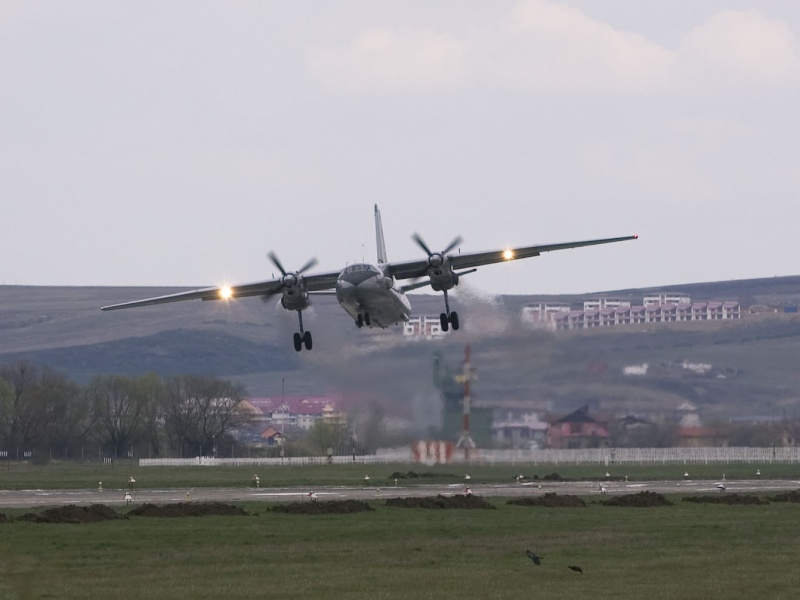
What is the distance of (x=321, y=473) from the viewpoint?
8944 centimetres

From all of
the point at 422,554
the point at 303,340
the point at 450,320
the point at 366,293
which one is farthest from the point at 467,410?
the point at 422,554

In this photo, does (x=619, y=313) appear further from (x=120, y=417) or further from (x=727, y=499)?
(x=727, y=499)

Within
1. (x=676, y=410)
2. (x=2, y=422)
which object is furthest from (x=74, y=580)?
(x=2, y=422)

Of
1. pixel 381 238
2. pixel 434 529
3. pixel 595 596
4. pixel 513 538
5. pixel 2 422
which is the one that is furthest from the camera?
pixel 2 422

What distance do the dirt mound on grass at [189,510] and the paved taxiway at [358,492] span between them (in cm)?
692

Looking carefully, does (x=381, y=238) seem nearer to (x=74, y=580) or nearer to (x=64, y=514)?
(x=64, y=514)

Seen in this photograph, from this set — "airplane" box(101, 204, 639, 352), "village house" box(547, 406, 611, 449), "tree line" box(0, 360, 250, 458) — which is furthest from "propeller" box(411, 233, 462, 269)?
"tree line" box(0, 360, 250, 458)

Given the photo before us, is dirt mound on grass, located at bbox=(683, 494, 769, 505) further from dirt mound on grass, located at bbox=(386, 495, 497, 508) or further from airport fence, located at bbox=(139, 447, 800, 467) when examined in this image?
airport fence, located at bbox=(139, 447, 800, 467)

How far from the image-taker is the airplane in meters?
56.8

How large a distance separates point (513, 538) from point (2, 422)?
309 ft

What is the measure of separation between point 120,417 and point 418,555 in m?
102

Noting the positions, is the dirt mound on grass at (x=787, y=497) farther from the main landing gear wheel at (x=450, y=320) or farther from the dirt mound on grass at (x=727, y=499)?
the main landing gear wheel at (x=450, y=320)

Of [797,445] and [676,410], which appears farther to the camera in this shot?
[797,445]

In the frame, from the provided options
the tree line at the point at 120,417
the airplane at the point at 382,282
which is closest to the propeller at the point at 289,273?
the airplane at the point at 382,282
